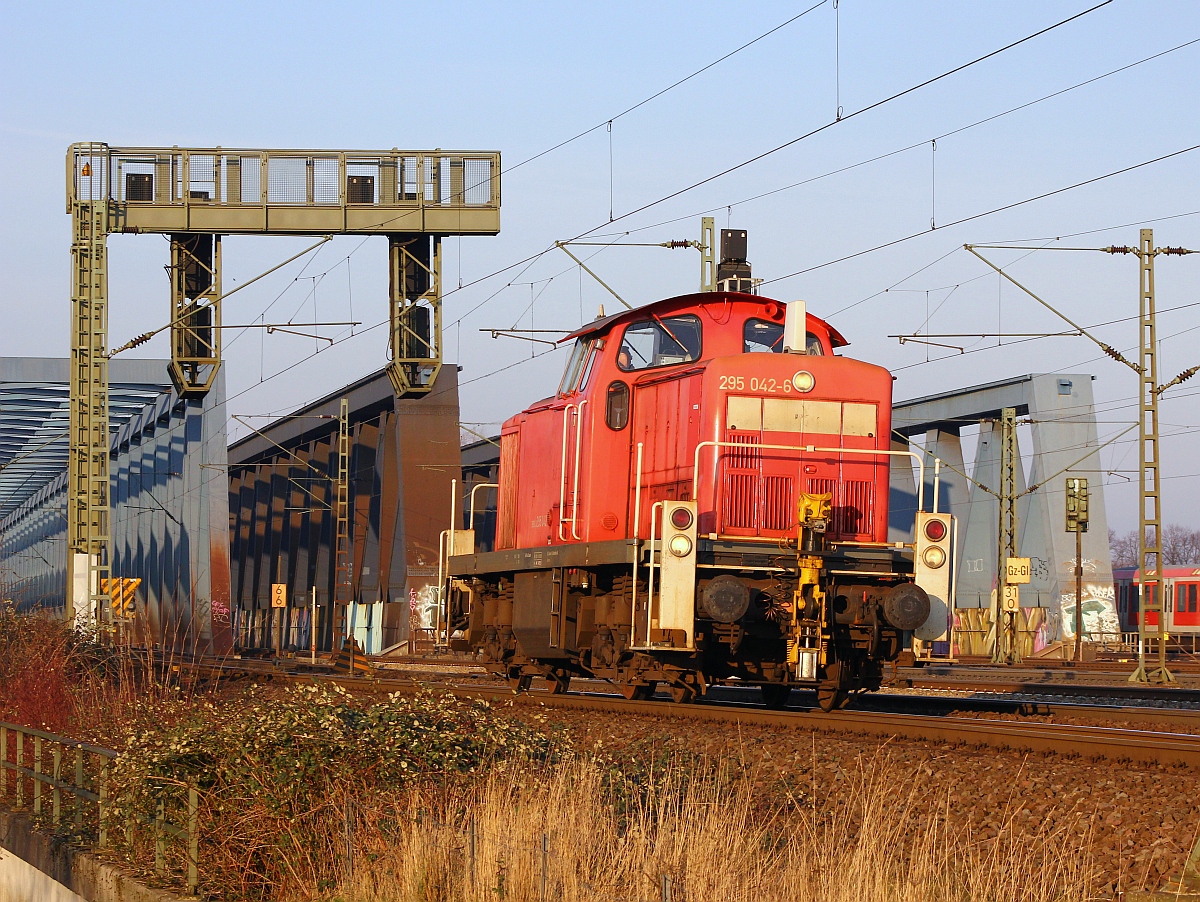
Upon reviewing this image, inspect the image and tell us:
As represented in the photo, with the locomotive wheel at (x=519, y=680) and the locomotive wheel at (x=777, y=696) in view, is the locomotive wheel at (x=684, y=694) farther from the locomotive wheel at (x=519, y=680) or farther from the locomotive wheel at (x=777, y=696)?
the locomotive wheel at (x=519, y=680)

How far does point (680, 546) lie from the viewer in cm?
1263

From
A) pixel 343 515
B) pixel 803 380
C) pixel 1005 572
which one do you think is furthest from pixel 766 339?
pixel 343 515

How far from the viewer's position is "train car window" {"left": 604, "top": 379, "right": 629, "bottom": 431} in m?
14.6

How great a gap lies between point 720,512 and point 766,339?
7.06ft

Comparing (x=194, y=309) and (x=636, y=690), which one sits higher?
(x=194, y=309)

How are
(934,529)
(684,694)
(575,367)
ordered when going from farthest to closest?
1. (575,367)
2. (684,694)
3. (934,529)

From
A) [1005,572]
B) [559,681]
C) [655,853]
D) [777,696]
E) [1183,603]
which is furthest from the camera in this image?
[1183,603]

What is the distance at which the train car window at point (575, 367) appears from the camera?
15.4 meters

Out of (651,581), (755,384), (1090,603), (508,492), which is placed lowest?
(1090,603)

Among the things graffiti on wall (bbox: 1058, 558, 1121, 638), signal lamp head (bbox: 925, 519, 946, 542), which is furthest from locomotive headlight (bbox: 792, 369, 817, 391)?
graffiti on wall (bbox: 1058, 558, 1121, 638)

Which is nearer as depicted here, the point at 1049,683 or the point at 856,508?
the point at 856,508

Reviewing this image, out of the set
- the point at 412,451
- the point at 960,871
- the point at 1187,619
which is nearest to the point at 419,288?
the point at 412,451

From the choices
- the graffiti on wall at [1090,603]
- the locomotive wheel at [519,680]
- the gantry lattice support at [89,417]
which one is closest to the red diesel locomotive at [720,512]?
the locomotive wheel at [519,680]

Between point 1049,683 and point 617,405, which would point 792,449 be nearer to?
point 617,405
